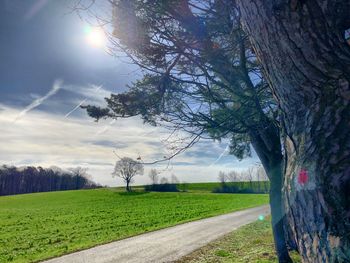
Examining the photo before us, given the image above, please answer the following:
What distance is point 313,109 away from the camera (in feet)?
5.11

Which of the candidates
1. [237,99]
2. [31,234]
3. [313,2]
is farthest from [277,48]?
[31,234]

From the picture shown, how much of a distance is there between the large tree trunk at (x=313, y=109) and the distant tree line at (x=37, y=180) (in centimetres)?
10534

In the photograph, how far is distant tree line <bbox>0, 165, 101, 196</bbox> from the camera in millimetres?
94875

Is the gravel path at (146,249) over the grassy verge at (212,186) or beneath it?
beneath

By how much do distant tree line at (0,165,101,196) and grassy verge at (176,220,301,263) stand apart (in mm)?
95522

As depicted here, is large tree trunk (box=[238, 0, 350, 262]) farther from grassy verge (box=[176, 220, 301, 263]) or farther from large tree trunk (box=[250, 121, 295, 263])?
grassy verge (box=[176, 220, 301, 263])

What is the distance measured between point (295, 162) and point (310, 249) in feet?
1.37

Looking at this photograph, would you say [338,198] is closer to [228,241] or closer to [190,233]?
[228,241]

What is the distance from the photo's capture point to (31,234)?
19.3 meters

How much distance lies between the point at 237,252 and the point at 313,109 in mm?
10529

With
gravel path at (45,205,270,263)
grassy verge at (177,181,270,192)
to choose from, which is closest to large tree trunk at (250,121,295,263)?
gravel path at (45,205,270,263)

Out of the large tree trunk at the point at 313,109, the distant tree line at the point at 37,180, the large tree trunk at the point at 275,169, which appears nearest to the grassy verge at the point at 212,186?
the distant tree line at the point at 37,180

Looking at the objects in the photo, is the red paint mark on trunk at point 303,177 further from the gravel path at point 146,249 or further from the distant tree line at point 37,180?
the distant tree line at point 37,180

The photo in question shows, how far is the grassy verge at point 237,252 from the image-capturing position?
9594mm
